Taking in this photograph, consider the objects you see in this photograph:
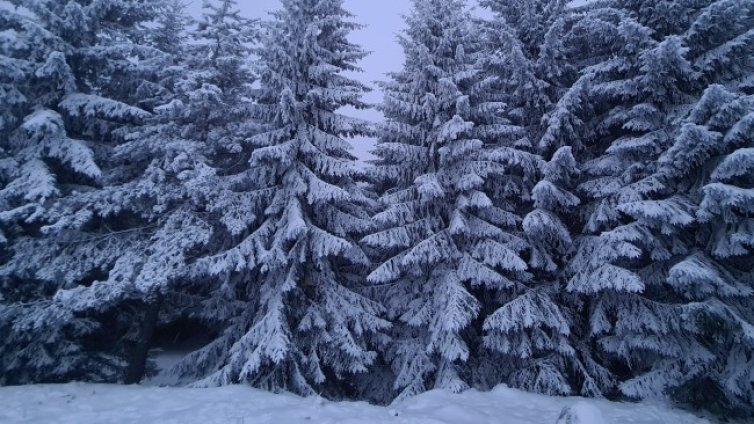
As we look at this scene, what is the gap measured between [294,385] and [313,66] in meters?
9.38

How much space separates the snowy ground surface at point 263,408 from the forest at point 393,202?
86 cm

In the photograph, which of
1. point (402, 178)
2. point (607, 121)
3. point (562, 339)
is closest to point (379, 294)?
point (402, 178)

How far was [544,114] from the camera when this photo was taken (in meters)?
11.2

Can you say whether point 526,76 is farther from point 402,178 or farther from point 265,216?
point 265,216

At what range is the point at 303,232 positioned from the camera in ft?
32.0

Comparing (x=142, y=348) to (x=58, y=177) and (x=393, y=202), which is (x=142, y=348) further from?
(x=393, y=202)

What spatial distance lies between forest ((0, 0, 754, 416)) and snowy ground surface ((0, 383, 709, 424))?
0.86 metres

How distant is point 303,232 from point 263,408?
14.1 feet

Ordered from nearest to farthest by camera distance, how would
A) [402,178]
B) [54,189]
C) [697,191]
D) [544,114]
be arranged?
[697,191]
[54,189]
[544,114]
[402,178]

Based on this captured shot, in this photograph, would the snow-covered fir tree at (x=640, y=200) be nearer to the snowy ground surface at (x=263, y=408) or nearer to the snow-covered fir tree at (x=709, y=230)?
the snow-covered fir tree at (x=709, y=230)

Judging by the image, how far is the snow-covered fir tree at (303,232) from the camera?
30.9 ft

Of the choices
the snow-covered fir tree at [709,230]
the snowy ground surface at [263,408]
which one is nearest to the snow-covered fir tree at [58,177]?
the snowy ground surface at [263,408]

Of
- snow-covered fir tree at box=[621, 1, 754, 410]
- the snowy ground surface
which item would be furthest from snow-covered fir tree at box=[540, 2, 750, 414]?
the snowy ground surface

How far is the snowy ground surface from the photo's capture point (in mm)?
6262
